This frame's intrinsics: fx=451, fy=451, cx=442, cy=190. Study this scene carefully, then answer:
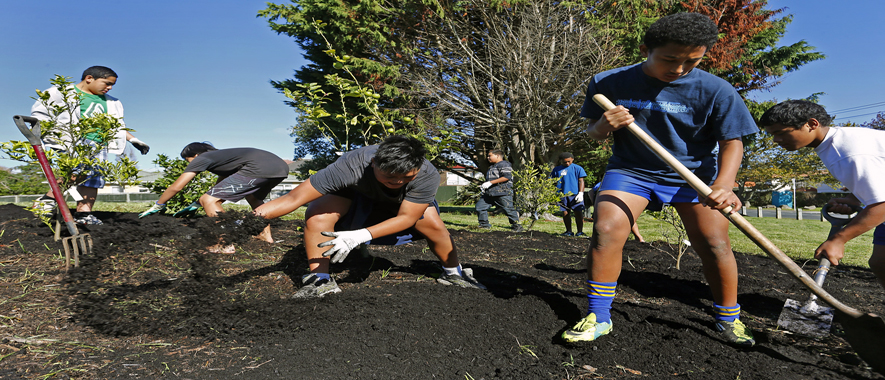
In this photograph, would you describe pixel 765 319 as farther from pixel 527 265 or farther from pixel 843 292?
pixel 527 265

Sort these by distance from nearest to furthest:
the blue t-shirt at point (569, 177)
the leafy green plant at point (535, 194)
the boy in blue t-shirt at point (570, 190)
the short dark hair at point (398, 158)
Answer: the short dark hair at point (398, 158), the leafy green plant at point (535, 194), the boy in blue t-shirt at point (570, 190), the blue t-shirt at point (569, 177)

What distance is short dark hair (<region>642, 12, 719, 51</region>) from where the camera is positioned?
1844mm

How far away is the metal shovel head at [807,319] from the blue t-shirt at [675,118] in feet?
2.74

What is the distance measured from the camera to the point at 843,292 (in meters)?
3.08

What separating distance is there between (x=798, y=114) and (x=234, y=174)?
13.3ft

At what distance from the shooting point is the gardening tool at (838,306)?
1.78 meters

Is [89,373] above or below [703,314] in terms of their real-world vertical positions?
above

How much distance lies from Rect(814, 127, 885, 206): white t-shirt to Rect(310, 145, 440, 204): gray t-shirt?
6.60ft

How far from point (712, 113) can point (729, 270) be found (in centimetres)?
75

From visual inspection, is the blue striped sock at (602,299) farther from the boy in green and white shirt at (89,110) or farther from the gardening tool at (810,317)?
the boy in green and white shirt at (89,110)

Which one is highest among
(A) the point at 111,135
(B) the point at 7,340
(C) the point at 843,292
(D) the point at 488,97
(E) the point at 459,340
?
(D) the point at 488,97

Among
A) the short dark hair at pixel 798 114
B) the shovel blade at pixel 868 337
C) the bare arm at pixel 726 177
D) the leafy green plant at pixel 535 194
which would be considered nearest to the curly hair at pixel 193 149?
the leafy green plant at pixel 535 194

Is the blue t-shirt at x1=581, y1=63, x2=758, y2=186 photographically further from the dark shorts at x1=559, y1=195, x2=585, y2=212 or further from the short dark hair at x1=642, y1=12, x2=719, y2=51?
the dark shorts at x1=559, y1=195, x2=585, y2=212

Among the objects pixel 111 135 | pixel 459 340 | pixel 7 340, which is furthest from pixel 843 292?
pixel 111 135
